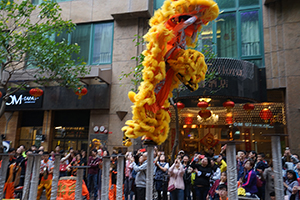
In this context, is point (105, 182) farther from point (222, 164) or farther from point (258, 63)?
point (258, 63)

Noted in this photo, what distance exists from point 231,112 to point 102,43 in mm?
8632

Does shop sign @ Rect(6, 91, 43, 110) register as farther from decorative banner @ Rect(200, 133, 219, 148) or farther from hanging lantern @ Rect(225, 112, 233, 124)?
hanging lantern @ Rect(225, 112, 233, 124)

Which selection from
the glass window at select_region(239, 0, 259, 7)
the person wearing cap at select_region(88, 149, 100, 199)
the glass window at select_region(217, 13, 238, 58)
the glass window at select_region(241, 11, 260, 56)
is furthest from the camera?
the glass window at select_region(239, 0, 259, 7)

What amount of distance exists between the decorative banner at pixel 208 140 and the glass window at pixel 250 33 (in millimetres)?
5411

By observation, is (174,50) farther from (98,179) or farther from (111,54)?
(111,54)

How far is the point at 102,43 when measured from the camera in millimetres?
14500

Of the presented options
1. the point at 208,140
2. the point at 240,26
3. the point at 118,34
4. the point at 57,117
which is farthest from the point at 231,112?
the point at 57,117

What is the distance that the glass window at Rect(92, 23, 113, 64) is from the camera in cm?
1426

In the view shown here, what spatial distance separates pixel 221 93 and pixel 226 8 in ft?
18.8

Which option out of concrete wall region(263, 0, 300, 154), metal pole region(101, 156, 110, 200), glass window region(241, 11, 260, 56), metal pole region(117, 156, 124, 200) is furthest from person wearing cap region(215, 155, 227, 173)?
glass window region(241, 11, 260, 56)

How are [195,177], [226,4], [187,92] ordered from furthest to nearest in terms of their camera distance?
[226,4]
[187,92]
[195,177]

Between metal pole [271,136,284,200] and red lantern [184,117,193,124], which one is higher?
red lantern [184,117,193,124]

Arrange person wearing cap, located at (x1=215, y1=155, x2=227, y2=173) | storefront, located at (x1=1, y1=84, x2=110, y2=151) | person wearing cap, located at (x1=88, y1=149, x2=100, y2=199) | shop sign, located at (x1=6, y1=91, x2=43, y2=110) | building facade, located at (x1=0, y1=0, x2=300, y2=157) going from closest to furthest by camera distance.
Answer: person wearing cap, located at (x1=215, y1=155, x2=227, y2=173) < person wearing cap, located at (x1=88, y1=149, x2=100, y2=199) < building facade, located at (x1=0, y1=0, x2=300, y2=157) < storefront, located at (x1=1, y1=84, x2=110, y2=151) < shop sign, located at (x1=6, y1=91, x2=43, y2=110)

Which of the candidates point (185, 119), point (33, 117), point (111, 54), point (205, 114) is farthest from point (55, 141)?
point (205, 114)
